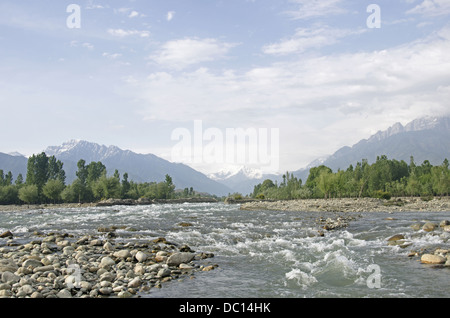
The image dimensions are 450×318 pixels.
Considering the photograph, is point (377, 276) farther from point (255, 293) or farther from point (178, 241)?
point (178, 241)

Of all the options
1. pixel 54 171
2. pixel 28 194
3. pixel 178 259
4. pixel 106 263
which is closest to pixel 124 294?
pixel 106 263

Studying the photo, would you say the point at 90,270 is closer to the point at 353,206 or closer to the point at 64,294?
the point at 64,294

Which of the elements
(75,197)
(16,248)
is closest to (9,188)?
(75,197)

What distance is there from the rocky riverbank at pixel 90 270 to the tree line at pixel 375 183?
96639 mm

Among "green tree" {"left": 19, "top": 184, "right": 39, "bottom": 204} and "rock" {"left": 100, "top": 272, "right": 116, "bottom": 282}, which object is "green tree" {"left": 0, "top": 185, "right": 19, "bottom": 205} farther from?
"rock" {"left": 100, "top": 272, "right": 116, "bottom": 282}

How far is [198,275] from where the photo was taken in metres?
13.6

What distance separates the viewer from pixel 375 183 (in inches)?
5133

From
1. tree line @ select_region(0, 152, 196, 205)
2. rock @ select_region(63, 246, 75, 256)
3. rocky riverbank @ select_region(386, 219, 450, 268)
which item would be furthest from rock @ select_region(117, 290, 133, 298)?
tree line @ select_region(0, 152, 196, 205)

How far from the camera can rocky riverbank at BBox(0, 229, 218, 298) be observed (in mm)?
10883

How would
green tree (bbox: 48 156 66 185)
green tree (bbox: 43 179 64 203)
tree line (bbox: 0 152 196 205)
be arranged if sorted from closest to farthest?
1. green tree (bbox: 43 179 64 203)
2. tree line (bbox: 0 152 196 205)
3. green tree (bbox: 48 156 66 185)

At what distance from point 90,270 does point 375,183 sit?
133453mm

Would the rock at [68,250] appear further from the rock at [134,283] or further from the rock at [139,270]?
the rock at [134,283]

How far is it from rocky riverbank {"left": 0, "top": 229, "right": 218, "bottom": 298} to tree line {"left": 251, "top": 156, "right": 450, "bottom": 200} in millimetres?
96639

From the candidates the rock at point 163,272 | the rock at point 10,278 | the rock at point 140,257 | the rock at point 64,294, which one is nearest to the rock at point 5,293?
the rock at point 10,278
